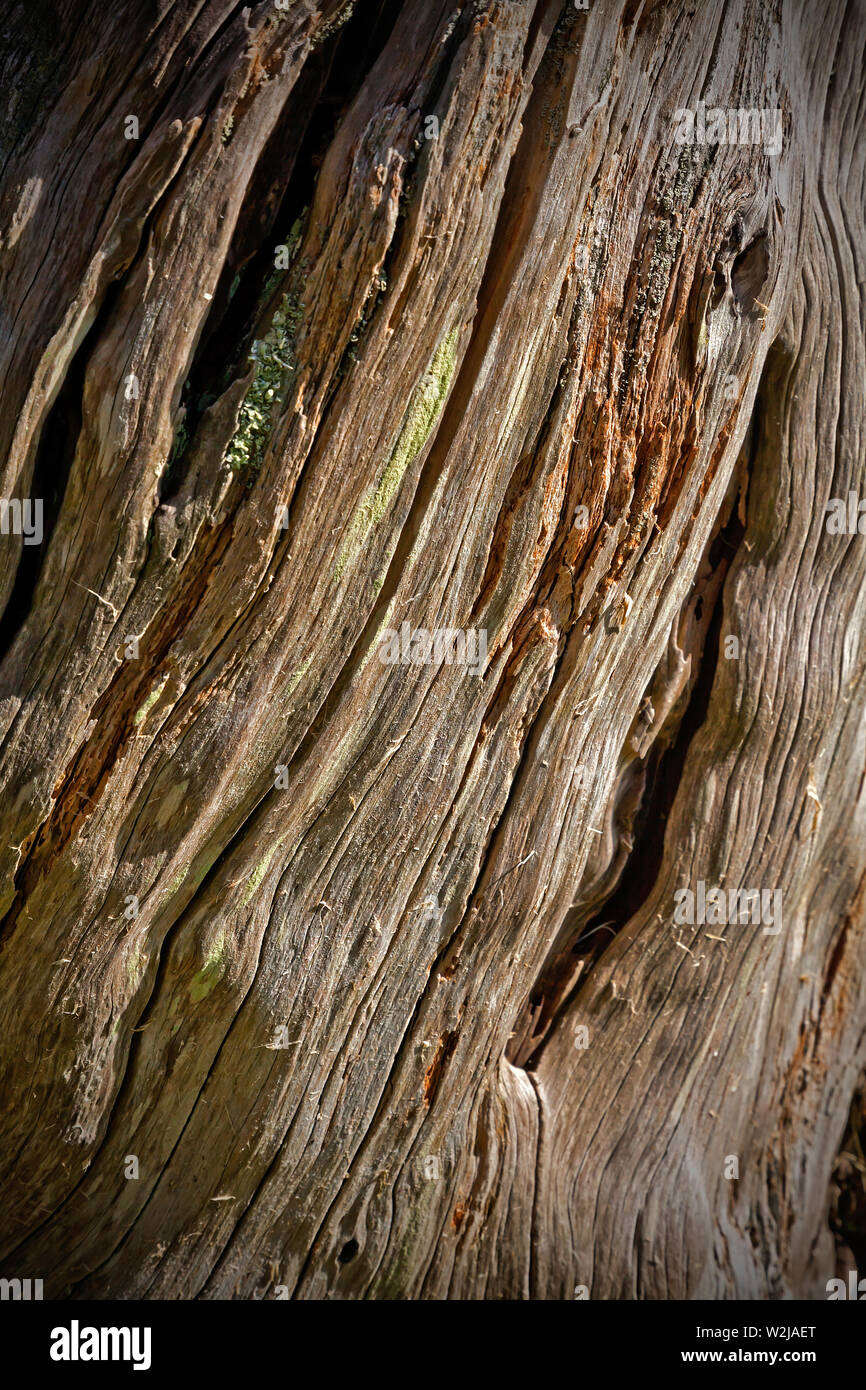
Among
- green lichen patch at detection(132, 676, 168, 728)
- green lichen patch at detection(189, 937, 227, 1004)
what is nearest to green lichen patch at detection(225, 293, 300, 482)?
green lichen patch at detection(132, 676, 168, 728)

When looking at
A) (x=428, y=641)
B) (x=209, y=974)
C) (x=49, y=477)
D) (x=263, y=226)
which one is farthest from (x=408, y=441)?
(x=209, y=974)

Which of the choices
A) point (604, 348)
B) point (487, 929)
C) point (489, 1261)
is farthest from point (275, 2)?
point (489, 1261)

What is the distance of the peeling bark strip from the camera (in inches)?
85.8

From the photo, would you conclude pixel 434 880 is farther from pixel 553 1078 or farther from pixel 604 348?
pixel 604 348

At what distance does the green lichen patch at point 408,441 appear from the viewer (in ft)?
7.48

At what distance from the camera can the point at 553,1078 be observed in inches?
109

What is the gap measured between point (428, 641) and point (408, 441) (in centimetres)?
55

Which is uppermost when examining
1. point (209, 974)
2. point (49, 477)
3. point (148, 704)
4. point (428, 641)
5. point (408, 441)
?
point (408, 441)

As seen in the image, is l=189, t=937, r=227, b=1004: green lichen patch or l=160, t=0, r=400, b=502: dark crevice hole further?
l=189, t=937, r=227, b=1004: green lichen patch

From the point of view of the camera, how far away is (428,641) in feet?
7.93

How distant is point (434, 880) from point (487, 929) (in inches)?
9.5

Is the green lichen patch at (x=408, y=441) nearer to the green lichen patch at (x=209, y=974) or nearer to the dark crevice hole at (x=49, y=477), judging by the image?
the dark crevice hole at (x=49, y=477)

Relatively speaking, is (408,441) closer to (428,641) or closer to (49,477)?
(428,641)

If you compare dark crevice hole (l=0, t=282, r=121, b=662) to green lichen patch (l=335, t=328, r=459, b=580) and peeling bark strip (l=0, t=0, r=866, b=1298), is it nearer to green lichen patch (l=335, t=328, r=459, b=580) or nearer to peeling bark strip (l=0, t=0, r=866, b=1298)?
peeling bark strip (l=0, t=0, r=866, b=1298)
